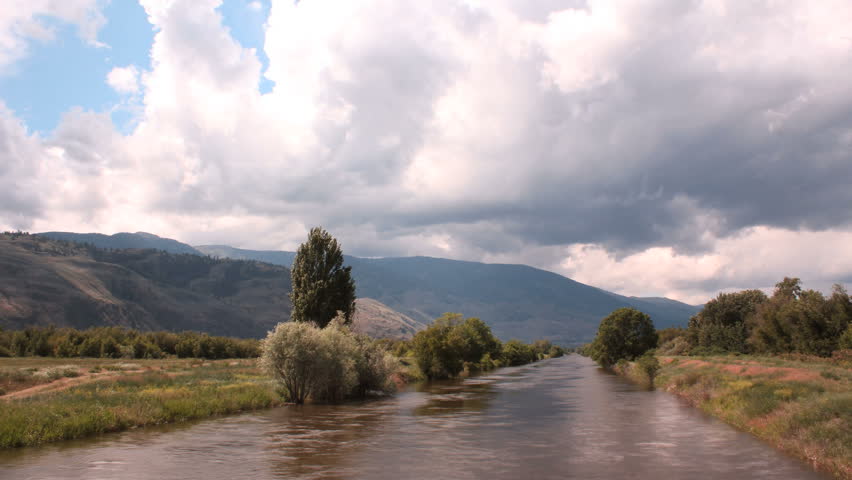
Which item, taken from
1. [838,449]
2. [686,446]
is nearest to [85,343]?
[686,446]

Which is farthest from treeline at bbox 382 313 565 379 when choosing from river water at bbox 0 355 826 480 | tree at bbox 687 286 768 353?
tree at bbox 687 286 768 353

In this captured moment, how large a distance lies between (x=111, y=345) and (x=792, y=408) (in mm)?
122726

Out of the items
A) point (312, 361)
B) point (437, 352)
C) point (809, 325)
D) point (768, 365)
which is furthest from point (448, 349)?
point (809, 325)

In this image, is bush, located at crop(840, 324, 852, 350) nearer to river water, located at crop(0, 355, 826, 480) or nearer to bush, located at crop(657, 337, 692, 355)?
river water, located at crop(0, 355, 826, 480)

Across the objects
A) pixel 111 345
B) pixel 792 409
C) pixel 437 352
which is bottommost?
pixel 111 345

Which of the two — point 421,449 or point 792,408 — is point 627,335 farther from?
point 421,449

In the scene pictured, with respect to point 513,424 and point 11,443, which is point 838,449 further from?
point 11,443

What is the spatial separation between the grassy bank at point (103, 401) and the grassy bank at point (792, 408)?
38.7 m

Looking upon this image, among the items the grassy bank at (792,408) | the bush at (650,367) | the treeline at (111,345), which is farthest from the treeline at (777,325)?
the treeline at (111,345)

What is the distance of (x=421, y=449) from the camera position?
105 ft

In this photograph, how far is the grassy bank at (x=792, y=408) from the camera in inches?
1065

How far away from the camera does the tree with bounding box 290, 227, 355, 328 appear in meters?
75.4

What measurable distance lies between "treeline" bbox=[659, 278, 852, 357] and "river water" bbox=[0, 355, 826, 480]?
186 feet

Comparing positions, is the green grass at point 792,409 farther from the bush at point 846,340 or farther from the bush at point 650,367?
the bush at point 846,340
